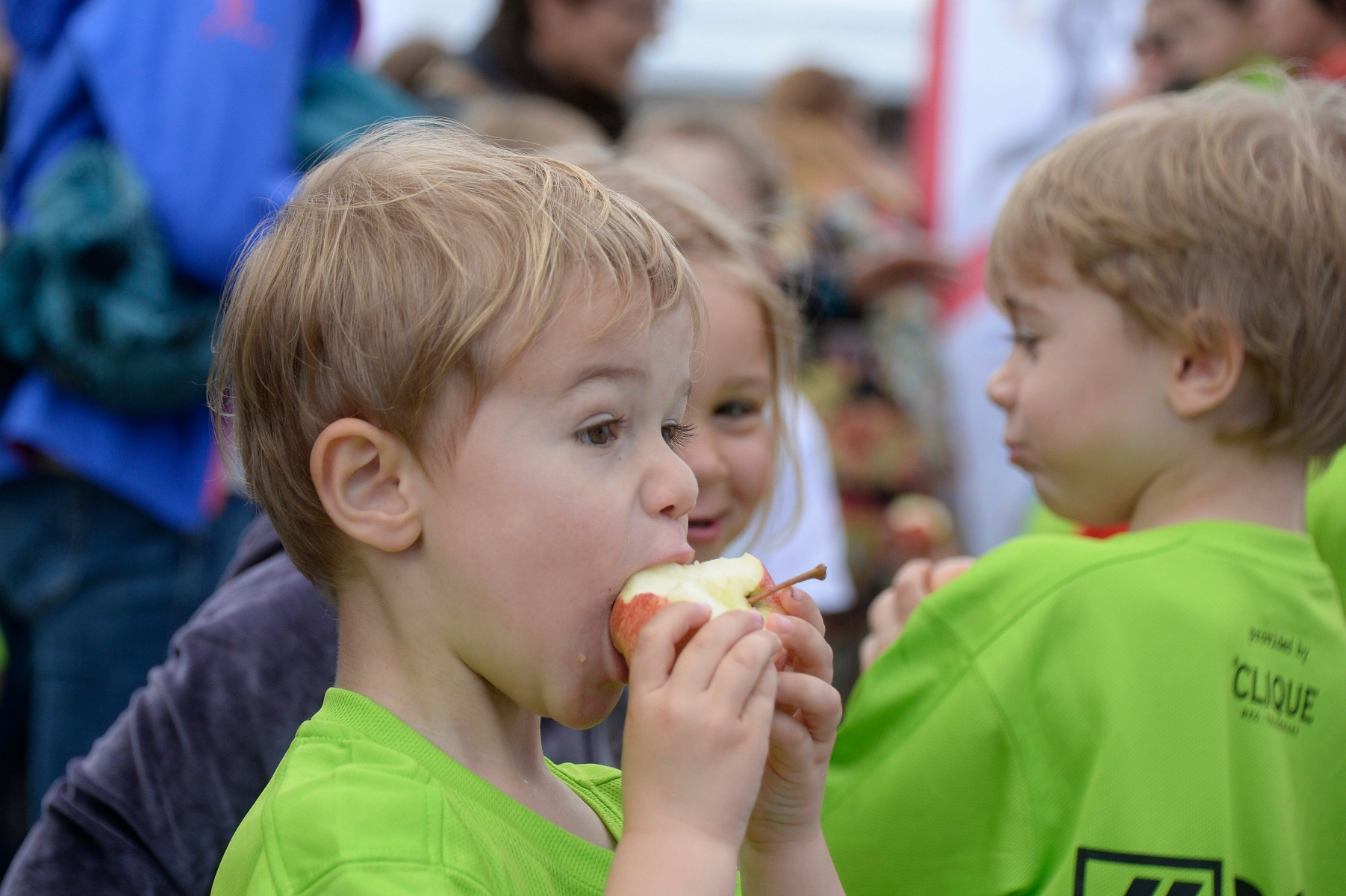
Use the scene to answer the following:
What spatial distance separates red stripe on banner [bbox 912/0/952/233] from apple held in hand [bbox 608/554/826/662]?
432 cm

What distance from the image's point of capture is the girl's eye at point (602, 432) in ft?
4.52

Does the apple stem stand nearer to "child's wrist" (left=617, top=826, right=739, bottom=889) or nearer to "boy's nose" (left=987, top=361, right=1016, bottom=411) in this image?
"child's wrist" (left=617, top=826, right=739, bottom=889)

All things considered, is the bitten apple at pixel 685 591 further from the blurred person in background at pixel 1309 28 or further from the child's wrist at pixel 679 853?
the blurred person in background at pixel 1309 28

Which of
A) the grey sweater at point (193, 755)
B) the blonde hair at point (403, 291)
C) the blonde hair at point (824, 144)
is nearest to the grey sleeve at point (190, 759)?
the grey sweater at point (193, 755)

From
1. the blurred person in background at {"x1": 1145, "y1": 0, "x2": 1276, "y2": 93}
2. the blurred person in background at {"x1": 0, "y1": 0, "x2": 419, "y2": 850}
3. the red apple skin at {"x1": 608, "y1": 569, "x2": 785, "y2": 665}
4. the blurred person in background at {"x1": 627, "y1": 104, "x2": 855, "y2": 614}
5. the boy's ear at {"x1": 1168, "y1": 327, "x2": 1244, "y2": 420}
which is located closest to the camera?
the red apple skin at {"x1": 608, "y1": 569, "x2": 785, "y2": 665}

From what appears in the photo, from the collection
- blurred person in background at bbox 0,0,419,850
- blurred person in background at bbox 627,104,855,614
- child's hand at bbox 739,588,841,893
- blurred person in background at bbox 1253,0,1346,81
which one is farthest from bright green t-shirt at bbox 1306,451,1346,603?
blurred person in background at bbox 0,0,419,850

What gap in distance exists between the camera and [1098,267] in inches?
78.5

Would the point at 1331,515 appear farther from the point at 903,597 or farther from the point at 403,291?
the point at 403,291

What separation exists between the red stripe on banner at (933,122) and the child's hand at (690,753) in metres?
4.51

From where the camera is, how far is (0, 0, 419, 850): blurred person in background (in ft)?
9.12

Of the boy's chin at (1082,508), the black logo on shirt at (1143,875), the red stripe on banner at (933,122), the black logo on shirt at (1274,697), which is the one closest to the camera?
the black logo on shirt at (1143,875)

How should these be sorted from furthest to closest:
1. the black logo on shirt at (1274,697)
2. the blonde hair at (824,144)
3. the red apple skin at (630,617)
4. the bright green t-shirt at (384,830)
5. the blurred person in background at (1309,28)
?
1. the blonde hair at (824,144)
2. the blurred person in background at (1309,28)
3. the black logo on shirt at (1274,697)
4. the red apple skin at (630,617)
5. the bright green t-shirt at (384,830)

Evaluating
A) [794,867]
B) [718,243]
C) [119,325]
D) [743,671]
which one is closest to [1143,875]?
[794,867]

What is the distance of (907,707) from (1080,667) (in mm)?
254
